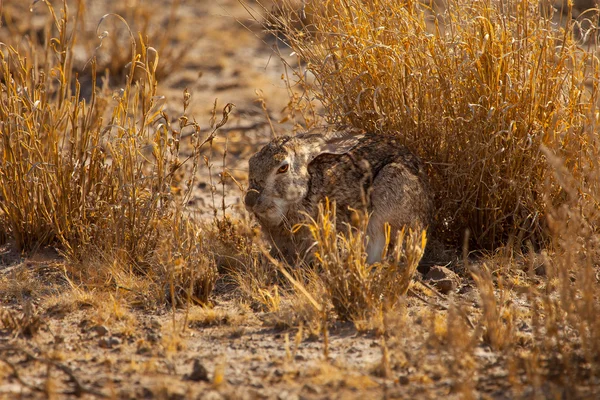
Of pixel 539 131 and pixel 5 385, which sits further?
pixel 539 131

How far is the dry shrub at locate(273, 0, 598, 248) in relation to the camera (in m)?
5.33

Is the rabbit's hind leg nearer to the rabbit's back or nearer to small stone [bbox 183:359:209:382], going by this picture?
the rabbit's back

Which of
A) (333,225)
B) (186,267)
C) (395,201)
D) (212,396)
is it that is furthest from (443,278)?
(212,396)

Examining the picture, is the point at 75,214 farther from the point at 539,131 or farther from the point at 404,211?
the point at 539,131

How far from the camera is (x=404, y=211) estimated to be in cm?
527

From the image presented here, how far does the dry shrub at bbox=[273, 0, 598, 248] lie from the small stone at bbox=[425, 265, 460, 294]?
49 centimetres

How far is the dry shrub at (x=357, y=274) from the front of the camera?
4500 millimetres

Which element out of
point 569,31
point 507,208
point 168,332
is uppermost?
point 569,31

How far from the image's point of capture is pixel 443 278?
5.28 meters

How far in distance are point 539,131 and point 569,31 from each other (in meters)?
0.68

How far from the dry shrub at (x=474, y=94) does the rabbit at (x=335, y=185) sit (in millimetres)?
302


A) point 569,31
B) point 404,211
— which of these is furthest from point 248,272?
point 569,31

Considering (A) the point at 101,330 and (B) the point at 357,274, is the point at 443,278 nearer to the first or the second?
(B) the point at 357,274

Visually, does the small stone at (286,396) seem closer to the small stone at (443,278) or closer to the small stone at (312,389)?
the small stone at (312,389)
